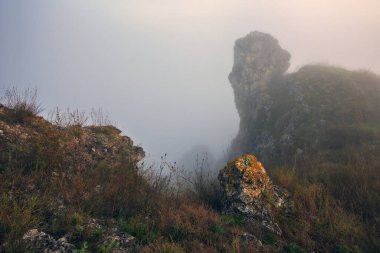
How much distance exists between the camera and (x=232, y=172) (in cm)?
793

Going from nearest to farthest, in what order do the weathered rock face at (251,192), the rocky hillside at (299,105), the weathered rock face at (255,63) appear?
the weathered rock face at (251,192)
the rocky hillside at (299,105)
the weathered rock face at (255,63)

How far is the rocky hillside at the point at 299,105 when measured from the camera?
19.5m

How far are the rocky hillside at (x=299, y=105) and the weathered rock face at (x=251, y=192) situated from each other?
7.17m

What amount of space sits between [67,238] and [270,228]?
4.17 m

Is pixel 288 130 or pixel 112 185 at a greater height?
pixel 288 130

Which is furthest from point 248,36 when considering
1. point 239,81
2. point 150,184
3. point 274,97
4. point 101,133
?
point 150,184

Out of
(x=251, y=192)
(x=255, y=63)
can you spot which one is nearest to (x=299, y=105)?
(x=255, y=63)

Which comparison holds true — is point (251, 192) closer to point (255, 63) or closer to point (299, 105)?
point (299, 105)

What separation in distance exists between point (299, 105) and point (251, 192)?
24686mm

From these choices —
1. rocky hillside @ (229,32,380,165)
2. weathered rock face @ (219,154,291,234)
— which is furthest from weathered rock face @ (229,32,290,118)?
weathered rock face @ (219,154,291,234)

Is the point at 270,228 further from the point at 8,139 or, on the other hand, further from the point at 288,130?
the point at 288,130

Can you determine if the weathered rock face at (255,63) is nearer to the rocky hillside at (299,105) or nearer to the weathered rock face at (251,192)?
the rocky hillside at (299,105)

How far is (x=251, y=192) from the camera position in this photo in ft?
24.0

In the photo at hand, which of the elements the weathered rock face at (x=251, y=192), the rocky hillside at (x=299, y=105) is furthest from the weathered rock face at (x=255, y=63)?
the weathered rock face at (x=251, y=192)
